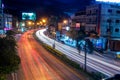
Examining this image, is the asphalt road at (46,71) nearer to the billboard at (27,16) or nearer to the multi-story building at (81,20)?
the multi-story building at (81,20)

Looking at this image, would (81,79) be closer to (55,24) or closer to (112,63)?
(112,63)

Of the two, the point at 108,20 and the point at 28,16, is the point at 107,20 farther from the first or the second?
the point at 28,16

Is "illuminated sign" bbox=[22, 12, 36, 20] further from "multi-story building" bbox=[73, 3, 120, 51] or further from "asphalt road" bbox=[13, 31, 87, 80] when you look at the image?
"asphalt road" bbox=[13, 31, 87, 80]

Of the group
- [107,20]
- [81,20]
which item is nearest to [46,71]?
[107,20]

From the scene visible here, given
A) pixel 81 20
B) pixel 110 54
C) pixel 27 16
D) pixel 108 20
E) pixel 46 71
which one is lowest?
pixel 46 71

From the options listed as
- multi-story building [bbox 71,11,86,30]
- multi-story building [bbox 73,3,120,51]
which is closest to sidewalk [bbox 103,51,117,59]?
multi-story building [bbox 73,3,120,51]

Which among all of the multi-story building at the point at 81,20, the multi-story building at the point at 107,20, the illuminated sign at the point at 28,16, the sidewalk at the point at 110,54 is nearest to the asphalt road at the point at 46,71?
the sidewalk at the point at 110,54

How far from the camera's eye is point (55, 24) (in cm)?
11931

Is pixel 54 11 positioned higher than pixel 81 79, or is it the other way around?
pixel 54 11

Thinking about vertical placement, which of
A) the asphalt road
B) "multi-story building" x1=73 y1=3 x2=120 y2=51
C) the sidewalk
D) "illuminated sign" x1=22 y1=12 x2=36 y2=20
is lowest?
the asphalt road

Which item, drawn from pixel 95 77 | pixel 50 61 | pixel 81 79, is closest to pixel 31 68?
pixel 50 61

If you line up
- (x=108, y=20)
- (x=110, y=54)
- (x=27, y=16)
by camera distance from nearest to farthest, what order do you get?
(x=110, y=54), (x=108, y=20), (x=27, y=16)

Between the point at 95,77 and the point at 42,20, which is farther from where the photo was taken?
the point at 42,20

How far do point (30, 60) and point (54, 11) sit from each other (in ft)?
373
